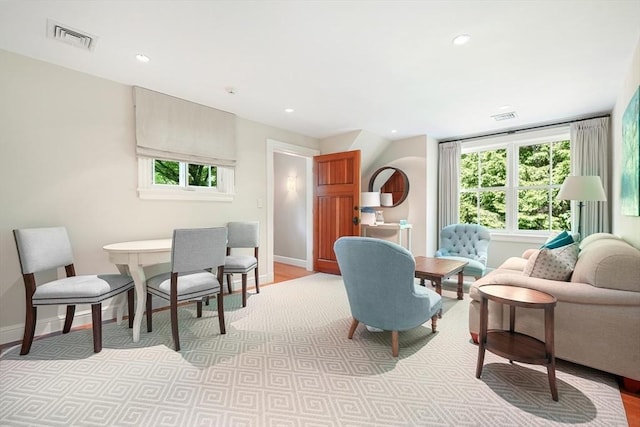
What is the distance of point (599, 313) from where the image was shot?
5.91ft

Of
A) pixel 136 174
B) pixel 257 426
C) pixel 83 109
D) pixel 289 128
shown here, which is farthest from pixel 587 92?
pixel 83 109

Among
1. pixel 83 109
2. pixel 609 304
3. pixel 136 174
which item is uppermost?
pixel 83 109

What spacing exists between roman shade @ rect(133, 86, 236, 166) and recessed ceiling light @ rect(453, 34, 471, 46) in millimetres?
2724

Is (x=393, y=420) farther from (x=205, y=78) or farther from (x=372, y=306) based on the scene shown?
(x=205, y=78)

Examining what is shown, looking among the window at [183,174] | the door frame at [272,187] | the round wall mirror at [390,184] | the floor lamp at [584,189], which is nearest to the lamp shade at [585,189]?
the floor lamp at [584,189]

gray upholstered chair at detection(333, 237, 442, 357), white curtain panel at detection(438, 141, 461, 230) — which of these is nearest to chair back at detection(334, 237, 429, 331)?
gray upholstered chair at detection(333, 237, 442, 357)

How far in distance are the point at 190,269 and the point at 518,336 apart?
2464 mm

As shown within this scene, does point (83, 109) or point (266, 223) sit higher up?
point (83, 109)

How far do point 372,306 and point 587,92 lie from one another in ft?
11.0

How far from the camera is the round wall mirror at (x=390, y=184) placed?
521cm

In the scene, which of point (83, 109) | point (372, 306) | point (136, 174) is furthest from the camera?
point (136, 174)

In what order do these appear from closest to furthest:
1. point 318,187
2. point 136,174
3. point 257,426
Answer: point 257,426, point 136,174, point 318,187

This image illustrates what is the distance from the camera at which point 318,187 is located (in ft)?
16.5

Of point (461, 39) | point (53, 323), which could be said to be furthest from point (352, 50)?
point (53, 323)
